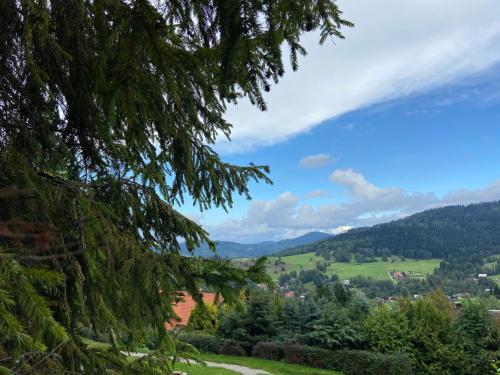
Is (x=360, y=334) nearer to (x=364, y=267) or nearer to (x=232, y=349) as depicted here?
(x=232, y=349)

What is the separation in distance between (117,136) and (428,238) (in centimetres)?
16387

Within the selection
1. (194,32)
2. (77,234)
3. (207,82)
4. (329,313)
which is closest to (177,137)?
(207,82)

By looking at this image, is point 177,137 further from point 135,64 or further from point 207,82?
point 135,64

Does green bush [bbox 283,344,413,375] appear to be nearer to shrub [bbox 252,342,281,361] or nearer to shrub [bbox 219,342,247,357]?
shrub [bbox 252,342,281,361]

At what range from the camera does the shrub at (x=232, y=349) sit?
2144 centimetres

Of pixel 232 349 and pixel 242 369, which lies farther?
pixel 232 349

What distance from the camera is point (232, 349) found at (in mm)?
21641

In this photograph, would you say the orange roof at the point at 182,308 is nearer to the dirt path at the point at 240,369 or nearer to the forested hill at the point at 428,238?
the dirt path at the point at 240,369

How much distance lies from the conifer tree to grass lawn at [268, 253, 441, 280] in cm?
9647

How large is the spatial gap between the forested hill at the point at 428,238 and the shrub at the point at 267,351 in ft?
369

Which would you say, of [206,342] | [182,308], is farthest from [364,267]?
[206,342]

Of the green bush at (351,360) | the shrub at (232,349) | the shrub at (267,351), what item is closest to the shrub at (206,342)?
the shrub at (232,349)

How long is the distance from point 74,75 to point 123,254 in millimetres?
1234

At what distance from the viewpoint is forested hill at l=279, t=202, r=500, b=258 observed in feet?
462
